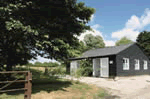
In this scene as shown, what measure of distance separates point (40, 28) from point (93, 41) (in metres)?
35.5

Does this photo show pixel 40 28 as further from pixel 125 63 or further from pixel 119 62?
pixel 125 63

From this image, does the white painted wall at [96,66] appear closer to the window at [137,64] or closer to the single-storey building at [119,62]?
the single-storey building at [119,62]

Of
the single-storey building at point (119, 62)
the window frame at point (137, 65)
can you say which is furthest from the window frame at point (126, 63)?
the window frame at point (137, 65)

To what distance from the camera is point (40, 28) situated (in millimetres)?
7211

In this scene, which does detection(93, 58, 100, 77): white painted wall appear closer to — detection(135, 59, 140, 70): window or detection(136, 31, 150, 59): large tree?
detection(135, 59, 140, 70): window

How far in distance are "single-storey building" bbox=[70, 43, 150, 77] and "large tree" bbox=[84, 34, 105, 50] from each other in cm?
2185

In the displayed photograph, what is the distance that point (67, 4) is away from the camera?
8094 millimetres

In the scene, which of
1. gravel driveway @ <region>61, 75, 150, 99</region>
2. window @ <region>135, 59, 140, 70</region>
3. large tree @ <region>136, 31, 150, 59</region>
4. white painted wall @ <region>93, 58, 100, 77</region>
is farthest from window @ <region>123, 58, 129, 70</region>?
large tree @ <region>136, 31, 150, 59</region>

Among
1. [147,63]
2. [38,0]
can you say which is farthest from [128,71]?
[38,0]

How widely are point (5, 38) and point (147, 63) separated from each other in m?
20.8

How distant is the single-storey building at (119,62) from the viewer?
1564cm

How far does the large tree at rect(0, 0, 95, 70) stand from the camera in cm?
670

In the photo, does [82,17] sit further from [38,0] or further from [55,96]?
[55,96]

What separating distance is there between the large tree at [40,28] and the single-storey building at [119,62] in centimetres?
819
